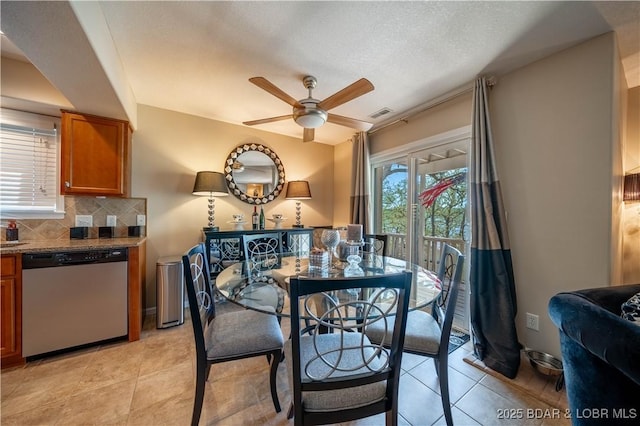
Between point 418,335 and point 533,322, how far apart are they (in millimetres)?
1292

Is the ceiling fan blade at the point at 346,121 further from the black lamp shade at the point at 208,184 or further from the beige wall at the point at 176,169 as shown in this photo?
the beige wall at the point at 176,169

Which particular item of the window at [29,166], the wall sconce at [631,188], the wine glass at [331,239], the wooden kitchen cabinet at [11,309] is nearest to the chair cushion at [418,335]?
the wine glass at [331,239]

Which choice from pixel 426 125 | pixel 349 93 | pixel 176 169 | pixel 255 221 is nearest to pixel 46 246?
pixel 176 169

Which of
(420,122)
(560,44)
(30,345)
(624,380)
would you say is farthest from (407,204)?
(30,345)

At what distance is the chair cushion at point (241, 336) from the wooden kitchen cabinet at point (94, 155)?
194 centimetres

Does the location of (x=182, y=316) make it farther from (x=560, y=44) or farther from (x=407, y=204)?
(x=560, y=44)

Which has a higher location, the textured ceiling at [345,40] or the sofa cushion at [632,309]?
the textured ceiling at [345,40]

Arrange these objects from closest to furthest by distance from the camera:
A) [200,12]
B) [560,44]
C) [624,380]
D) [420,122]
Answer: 1. [624,380]
2. [200,12]
3. [560,44]
4. [420,122]

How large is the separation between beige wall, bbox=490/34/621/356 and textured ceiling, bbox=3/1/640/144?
231 mm

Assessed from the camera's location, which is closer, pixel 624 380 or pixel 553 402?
pixel 624 380

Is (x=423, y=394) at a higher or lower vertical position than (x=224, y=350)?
lower

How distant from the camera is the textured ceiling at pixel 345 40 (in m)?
1.49

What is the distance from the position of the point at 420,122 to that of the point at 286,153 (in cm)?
203

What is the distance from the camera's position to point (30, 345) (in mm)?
1880
